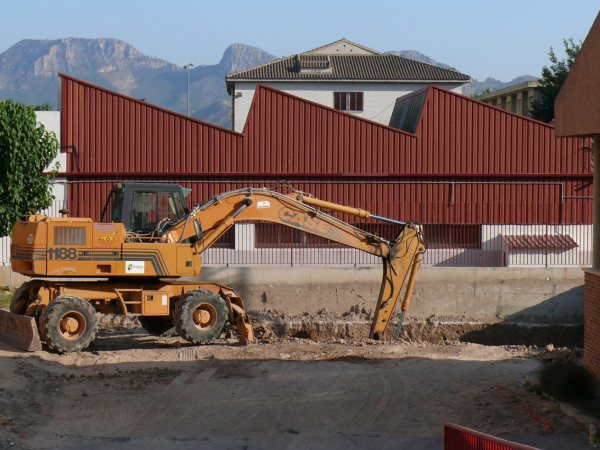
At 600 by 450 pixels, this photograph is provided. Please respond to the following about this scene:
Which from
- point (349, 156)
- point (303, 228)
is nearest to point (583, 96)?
point (303, 228)

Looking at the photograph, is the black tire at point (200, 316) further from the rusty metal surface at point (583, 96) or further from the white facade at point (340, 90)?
the white facade at point (340, 90)

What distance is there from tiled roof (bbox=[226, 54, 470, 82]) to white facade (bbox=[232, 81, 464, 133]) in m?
0.66

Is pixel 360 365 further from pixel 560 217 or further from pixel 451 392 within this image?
pixel 560 217

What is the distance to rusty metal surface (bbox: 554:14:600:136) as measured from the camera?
52.1ft

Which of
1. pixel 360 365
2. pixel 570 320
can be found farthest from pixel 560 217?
pixel 360 365

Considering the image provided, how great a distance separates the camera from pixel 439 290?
30.2m

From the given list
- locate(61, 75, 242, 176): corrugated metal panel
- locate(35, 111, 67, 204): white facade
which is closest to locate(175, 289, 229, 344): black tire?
locate(35, 111, 67, 204): white facade

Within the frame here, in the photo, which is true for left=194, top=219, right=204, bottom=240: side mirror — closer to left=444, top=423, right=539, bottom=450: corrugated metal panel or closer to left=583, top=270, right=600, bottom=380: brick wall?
left=583, top=270, right=600, bottom=380: brick wall

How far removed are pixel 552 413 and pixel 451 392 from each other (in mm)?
2135

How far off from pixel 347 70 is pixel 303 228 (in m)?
46.4

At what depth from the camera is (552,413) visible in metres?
15.5

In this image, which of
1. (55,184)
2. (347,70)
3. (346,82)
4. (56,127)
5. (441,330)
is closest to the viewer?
(441,330)

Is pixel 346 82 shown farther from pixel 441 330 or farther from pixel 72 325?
pixel 72 325

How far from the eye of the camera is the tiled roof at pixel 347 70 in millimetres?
67000
